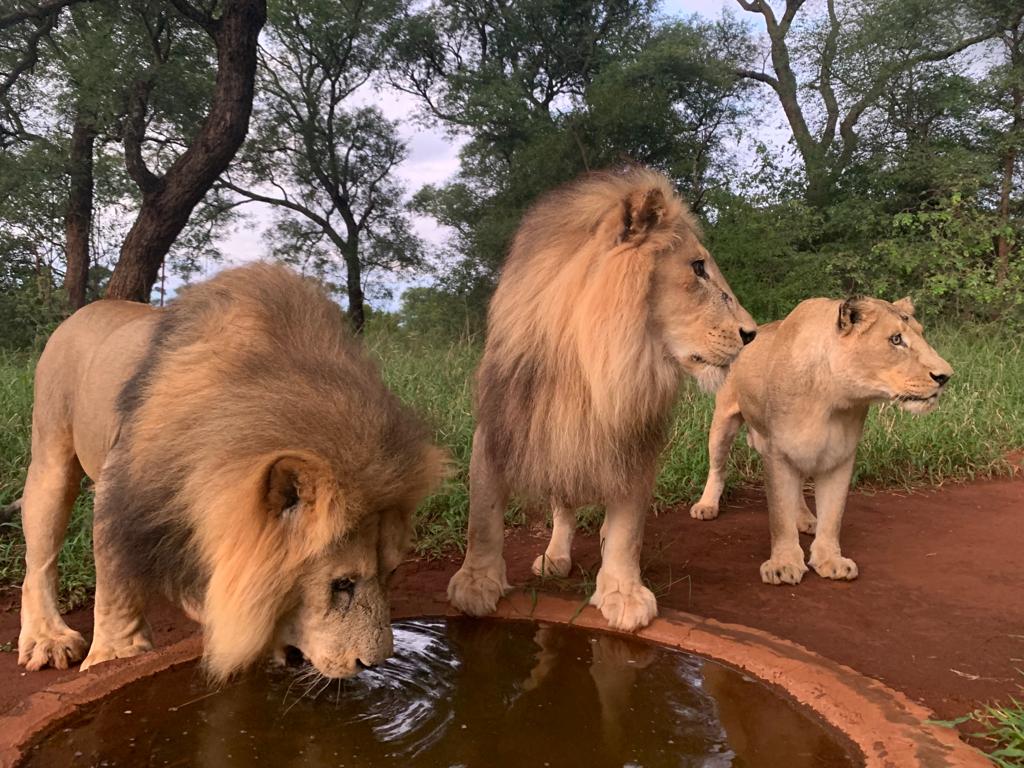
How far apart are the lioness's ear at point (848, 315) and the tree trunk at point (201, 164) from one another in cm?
642

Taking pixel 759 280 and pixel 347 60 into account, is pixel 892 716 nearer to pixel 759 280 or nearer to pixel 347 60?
pixel 759 280

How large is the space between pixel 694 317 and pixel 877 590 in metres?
1.56

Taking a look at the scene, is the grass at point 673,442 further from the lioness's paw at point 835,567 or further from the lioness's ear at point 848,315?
the lioness's paw at point 835,567

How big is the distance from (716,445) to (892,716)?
2564 mm

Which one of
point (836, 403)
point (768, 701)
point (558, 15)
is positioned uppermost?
point (558, 15)

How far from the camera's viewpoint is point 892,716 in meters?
2.04

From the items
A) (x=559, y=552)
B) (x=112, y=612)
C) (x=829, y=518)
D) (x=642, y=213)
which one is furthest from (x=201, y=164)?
(x=829, y=518)

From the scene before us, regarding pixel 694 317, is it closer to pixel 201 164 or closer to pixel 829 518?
pixel 829 518

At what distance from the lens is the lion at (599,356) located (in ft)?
8.52

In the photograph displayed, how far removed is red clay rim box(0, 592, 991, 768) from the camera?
1907 mm

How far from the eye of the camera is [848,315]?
3.45 metres

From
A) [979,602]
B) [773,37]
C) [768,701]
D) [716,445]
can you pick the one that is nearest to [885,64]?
[773,37]

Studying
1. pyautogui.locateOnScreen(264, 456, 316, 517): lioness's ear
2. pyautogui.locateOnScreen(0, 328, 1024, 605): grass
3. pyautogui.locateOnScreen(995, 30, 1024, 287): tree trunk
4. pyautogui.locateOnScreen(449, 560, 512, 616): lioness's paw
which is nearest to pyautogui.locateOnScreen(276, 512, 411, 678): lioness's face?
pyautogui.locateOnScreen(264, 456, 316, 517): lioness's ear

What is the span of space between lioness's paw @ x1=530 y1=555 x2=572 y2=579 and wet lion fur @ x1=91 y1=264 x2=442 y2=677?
141cm
